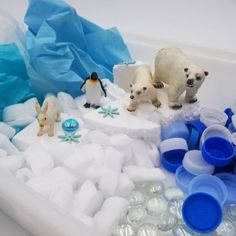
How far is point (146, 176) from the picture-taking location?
55 centimetres

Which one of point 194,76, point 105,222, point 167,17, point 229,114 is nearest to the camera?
point 105,222

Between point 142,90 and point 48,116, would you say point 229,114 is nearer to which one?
point 142,90

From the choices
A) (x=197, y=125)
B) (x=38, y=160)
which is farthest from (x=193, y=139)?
(x=38, y=160)

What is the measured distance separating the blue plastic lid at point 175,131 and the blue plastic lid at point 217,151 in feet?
0.15

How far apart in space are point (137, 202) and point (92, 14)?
0.73m

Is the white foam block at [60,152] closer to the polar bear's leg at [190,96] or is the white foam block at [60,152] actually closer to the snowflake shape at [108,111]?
the snowflake shape at [108,111]

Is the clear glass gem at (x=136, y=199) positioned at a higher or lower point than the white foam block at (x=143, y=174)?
lower

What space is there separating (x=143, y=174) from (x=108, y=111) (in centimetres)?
13

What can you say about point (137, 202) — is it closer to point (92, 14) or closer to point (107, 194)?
point (107, 194)

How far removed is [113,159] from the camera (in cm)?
55

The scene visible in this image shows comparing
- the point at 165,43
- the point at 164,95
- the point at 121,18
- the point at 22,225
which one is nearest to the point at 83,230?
the point at 22,225

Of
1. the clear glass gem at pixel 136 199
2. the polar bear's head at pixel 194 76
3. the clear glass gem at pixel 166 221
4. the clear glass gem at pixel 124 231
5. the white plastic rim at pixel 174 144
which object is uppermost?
the polar bear's head at pixel 194 76

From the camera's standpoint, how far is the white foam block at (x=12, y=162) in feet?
1.76

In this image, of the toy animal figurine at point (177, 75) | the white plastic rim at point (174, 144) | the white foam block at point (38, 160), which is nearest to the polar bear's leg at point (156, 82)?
the toy animal figurine at point (177, 75)
